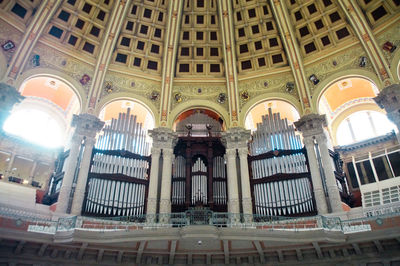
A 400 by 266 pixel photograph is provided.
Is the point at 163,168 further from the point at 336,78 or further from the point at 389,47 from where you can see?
the point at 389,47

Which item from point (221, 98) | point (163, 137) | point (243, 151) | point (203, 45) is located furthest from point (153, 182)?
point (203, 45)

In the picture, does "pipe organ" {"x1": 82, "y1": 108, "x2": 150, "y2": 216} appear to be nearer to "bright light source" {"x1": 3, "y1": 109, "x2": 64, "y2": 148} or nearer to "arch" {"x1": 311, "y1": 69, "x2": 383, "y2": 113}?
"bright light source" {"x1": 3, "y1": 109, "x2": 64, "y2": 148}

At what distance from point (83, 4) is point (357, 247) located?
25387mm

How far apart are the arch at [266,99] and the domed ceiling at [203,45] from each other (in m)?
0.12

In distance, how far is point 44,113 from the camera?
30.8m

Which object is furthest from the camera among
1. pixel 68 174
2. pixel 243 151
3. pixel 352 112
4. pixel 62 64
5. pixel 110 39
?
pixel 352 112

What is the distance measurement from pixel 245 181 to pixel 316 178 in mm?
4808

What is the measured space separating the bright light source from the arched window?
2469cm

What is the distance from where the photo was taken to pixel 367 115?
30.3 meters

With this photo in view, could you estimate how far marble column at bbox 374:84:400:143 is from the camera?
2302cm

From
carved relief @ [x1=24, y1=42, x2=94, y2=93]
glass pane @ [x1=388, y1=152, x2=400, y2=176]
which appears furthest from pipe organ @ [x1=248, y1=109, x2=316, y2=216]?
carved relief @ [x1=24, y1=42, x2=94, y2=93]

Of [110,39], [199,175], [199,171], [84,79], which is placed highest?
[110,39]

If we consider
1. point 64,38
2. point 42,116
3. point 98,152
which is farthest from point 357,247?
point 42,116

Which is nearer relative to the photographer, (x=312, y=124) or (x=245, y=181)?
(x=245, y=181)
